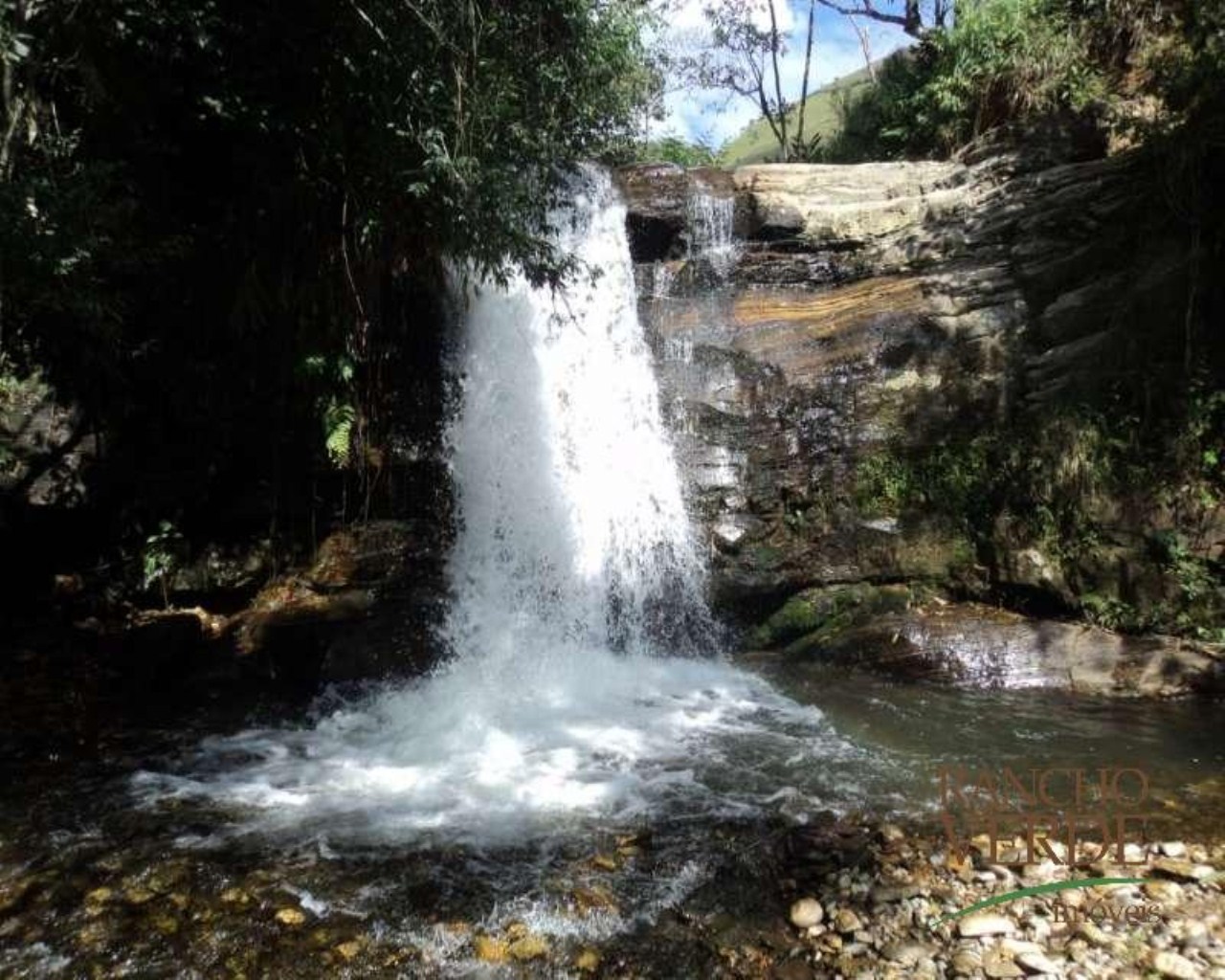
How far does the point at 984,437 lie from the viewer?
8656 millimetres

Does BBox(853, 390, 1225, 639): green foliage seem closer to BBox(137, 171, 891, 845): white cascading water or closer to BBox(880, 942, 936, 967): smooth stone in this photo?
BBox(137, 171, 891, 845): white cascading water

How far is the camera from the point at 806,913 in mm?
3477

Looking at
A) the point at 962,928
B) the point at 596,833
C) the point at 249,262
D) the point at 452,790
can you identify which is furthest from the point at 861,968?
the point at 249,262

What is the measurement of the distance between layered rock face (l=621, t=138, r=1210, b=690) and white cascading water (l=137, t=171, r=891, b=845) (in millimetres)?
593

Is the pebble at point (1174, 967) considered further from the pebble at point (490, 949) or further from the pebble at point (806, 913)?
the pebble at point (490, 949)

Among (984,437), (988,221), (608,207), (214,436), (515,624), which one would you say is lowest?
(515,624)

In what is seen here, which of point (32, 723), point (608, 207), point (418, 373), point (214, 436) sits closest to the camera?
point (32, 723)

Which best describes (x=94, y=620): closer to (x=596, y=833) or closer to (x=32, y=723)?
(x=32, y=723)

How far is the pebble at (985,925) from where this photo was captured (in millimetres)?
3283

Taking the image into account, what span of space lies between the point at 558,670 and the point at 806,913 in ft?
13.4

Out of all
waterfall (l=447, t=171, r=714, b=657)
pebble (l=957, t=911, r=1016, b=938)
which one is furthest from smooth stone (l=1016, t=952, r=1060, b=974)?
waterfall (l=447, t=171, r=714, b=657)

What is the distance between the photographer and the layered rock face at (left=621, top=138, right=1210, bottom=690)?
820 cm

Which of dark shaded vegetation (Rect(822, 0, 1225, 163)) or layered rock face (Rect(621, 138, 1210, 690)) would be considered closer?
dark shaded vegetation (Rect(822, 0, 1225, 163))

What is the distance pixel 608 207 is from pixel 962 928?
30.5 feet
